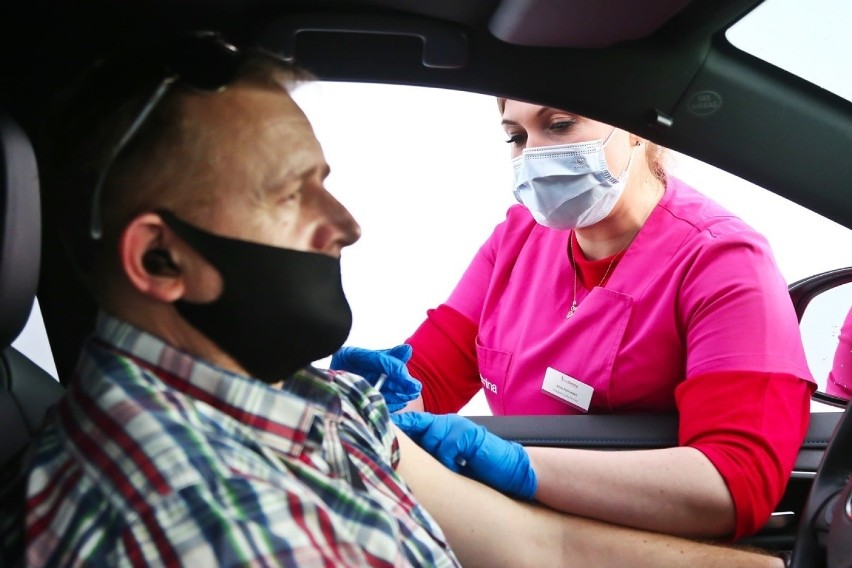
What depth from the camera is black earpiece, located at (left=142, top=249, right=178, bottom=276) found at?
1.06 metres

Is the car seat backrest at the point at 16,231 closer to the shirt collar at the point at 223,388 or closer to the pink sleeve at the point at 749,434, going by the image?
the shirt collar at the point at 223,388

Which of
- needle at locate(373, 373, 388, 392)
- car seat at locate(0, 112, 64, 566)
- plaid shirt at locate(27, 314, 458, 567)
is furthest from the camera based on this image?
needle at locate(373, 373, 388, 392)

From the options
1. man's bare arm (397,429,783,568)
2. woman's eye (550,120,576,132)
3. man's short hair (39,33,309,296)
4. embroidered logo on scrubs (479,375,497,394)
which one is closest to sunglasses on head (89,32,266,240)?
man's short hair (39,33,309,296)

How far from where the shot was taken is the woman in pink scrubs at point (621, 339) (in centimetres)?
167

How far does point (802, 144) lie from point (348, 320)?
2.77 feet

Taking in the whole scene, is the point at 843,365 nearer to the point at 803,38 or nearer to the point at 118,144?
the point at 803,38

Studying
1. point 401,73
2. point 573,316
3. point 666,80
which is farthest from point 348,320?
point 573,316

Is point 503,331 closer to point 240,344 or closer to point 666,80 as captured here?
point 666,80

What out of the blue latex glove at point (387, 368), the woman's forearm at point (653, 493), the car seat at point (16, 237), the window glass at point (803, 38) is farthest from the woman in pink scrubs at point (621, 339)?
the car seat at point (16, 237)

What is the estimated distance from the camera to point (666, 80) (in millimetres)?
1465

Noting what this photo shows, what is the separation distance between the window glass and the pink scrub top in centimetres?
39

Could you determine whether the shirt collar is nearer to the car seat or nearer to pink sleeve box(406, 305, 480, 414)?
the car seat

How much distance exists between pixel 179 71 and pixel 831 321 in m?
1.78

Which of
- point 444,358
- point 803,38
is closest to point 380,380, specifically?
point 444,358
